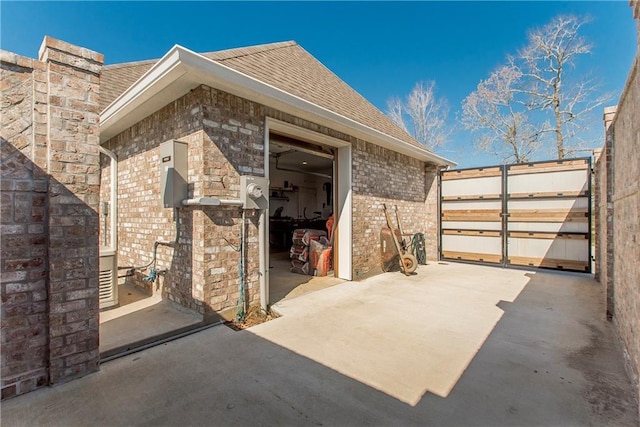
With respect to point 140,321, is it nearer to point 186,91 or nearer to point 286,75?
point 186,91

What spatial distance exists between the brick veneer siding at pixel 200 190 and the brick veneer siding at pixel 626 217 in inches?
145

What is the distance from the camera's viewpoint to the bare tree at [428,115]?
16609mm

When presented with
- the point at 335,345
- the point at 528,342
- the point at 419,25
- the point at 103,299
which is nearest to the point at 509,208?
the point at 528,342

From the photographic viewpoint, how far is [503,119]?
13781 millimetres

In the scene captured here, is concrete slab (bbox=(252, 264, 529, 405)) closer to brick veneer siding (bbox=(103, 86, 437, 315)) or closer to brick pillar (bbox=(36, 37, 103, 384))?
brick veneer siding (bbox=(103, 86, 437, 315))

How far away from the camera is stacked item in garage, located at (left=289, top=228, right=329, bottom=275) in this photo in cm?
625

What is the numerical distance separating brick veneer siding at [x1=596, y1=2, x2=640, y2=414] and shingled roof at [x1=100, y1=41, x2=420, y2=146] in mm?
3683

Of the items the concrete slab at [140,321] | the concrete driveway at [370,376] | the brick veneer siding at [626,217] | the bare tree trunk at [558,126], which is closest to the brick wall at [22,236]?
the concrete driveway at [370,376]

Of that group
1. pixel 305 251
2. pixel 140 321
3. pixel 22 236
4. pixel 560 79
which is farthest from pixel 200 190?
pixel 560 79

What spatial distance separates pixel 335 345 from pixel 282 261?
552cm

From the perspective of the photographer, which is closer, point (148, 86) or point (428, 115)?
point (148, 86)

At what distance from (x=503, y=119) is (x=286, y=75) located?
43.5 ft

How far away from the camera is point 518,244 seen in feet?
24.0

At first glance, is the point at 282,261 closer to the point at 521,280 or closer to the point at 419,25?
the point at 521,280
